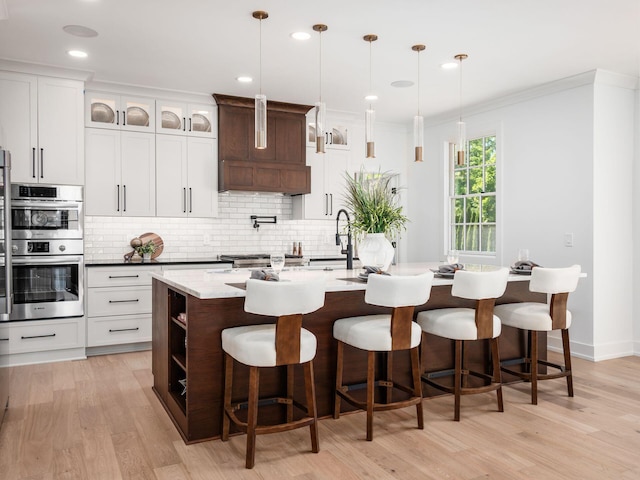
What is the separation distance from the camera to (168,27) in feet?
12.9

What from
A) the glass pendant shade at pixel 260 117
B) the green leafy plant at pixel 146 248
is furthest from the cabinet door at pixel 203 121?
the glass pendant shade at pixel 260 117

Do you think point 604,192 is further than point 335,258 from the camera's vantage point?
No

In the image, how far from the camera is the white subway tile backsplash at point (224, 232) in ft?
19.0

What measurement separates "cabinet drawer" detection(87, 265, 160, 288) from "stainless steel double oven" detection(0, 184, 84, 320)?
0.14 m

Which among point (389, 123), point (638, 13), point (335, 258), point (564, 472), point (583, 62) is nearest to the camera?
point (564, 472)

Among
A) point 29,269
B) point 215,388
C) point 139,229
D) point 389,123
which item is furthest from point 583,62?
point 29,269

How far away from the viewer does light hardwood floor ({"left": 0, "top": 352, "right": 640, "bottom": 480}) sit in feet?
8.71

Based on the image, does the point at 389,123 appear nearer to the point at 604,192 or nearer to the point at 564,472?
the point at 604,192

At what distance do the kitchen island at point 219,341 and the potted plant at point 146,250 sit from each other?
195 centimetres

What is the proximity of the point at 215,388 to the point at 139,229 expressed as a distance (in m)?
3.36

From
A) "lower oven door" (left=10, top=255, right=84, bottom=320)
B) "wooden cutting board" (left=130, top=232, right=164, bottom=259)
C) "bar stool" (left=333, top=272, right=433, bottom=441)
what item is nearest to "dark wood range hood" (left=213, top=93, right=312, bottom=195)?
"wooden cutting board" (left=130, top=232, right=164, bottom=259)

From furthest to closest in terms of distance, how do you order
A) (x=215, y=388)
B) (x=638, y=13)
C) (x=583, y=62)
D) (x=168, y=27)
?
(x=583, y=62) < (x=168, y=27) < (x=638, y=13) < (x=215, y=388)

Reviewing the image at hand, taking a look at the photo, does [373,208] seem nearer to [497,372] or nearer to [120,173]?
[497,372]

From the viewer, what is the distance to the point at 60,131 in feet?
16.4
